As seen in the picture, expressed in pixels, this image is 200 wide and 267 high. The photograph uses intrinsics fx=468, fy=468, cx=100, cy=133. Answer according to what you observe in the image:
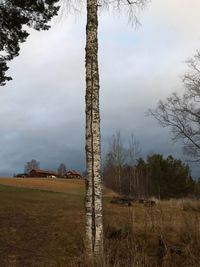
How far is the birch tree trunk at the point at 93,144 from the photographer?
8.09 metres

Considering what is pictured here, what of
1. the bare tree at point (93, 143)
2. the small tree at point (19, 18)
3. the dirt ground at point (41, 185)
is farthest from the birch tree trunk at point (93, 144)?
the dirt ground at point (41, 185)

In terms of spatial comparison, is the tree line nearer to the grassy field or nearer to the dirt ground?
the dirt ground

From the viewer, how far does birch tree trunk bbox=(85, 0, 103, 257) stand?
8086 mm

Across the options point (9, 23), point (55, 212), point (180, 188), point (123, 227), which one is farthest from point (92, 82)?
point (180, 188)

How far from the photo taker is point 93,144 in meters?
8.40

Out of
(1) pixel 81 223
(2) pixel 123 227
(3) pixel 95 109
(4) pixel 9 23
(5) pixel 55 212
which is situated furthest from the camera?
(5) pixel 55 212

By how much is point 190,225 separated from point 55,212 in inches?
384

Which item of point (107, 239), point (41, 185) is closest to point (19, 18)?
point (107, 239)

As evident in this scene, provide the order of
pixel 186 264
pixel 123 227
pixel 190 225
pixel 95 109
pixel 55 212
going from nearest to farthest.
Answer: pixel 186 264 < pixel 95 109 < pixel 190 225 < pixel 123 227 < pixel 55 212

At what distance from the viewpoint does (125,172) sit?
76.6 meters

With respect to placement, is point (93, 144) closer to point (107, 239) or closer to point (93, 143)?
point (93, 143)

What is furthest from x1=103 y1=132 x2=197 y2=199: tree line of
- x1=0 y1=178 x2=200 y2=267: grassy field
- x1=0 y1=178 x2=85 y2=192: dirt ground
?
x1=0 y1=178 x2=200 y2=267: grassy field

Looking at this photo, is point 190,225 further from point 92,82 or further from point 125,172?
point 125,172

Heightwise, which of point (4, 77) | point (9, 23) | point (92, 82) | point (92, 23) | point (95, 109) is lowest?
point (95, 109)
